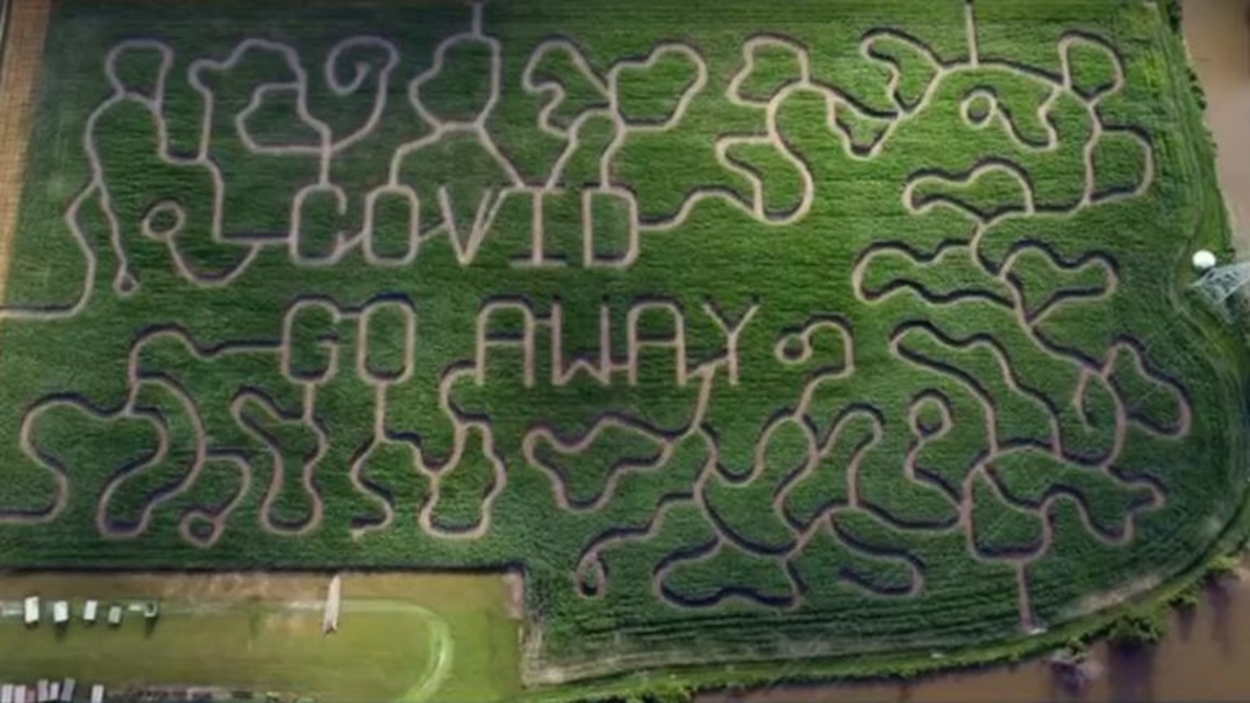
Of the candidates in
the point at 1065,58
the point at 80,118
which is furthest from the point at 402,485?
the point at 1065,58

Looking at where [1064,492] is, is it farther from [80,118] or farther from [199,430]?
[80,118]

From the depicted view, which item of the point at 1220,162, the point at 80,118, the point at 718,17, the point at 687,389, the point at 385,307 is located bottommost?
the point at 687,389

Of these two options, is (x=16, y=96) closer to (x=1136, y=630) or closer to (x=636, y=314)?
(x=636, y=314)

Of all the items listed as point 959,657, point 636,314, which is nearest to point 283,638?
point 636,314

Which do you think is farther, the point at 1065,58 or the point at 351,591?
the point at 1065,58

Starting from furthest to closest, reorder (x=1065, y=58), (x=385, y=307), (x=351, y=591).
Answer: (x=1065, y=58), (x=385, y=307), (x=351, y=591)

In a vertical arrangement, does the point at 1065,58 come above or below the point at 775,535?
above
